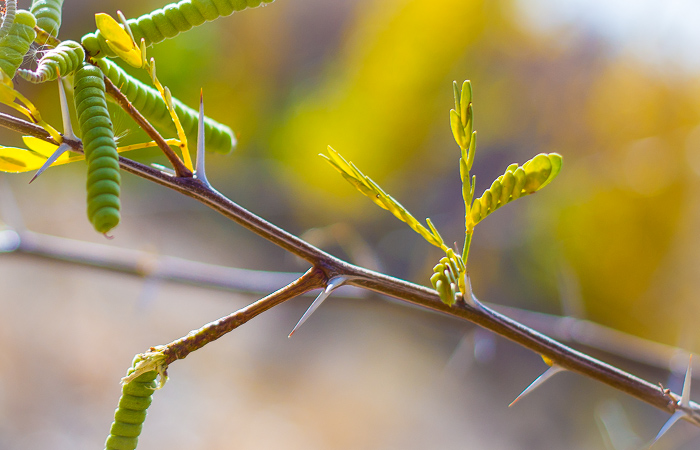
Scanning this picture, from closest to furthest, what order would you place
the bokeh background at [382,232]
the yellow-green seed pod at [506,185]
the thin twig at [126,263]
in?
the yellow-green seed pod at [506,185] → the thin twig at [126,263] → the bokeh background at [382,232]

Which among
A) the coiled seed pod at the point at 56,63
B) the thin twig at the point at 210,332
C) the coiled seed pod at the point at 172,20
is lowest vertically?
the thin twig at the point at 210,332

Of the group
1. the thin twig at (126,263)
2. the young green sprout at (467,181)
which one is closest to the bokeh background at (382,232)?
the thin twig at (126,263)

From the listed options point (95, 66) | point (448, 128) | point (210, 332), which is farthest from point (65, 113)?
point (448, 128)

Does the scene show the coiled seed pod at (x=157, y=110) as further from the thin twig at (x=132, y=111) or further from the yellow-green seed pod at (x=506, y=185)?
the yellow-green seed pod at (x=506, y=185)

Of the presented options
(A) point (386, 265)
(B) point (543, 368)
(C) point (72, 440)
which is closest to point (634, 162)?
(B) point (543, 368)

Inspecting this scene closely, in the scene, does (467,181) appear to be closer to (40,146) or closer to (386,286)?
(386,286)

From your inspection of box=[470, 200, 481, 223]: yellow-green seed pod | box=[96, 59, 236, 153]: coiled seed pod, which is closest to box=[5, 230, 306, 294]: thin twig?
box=[96, 59, 236, 153]: coiled seed pod
